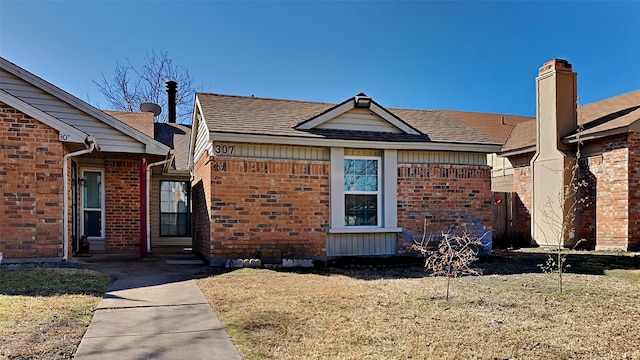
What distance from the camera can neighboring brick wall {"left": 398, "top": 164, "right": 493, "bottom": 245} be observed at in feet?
34.9

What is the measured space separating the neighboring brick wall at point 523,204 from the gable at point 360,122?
7056 millimetres

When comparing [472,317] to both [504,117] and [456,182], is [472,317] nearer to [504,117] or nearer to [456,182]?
[456,182]

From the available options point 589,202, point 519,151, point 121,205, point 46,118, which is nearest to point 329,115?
point 46,118

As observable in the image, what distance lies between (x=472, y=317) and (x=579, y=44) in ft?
49.5

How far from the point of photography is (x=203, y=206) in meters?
10.8

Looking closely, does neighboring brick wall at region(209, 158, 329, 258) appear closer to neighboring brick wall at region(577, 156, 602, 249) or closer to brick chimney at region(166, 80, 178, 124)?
neighboring brick wall at region(577, 156, 602, 249)

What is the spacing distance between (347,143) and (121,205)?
262 inches

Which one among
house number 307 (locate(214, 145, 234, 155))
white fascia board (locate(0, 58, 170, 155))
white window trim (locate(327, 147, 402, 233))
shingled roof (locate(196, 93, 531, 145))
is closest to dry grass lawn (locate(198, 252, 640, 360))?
white window trim (locate(327, 147, 402, 233))

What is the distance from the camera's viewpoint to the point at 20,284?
6570 millimetres

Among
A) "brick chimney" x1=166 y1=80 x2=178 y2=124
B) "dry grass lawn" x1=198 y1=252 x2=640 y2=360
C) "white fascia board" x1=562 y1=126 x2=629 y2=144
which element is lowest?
"dry grass lawn" x1=198 y1=252 x2=640 y2=360

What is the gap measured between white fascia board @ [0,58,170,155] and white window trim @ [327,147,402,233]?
4060 millimetres

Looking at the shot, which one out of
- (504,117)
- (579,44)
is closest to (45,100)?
(579,44)

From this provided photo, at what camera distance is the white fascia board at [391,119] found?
1082 cm

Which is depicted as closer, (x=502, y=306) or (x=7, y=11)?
(x=502, y=306)
